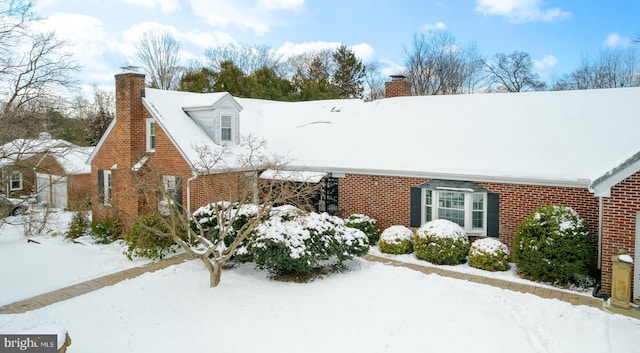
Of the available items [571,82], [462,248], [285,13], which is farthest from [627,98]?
[571,82]

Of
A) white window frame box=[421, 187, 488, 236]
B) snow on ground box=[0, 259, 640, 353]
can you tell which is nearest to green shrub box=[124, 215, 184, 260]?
snow on ground box=[0, 259, 640, 353]

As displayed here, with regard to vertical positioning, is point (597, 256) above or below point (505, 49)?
below

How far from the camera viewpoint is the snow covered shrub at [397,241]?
1365 cm

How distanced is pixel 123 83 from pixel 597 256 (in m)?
17.4

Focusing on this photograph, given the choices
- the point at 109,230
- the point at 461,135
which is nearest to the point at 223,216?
the point at 109,230

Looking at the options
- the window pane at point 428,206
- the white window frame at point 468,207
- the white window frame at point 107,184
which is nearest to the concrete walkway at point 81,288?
the white window frame at point 107,184

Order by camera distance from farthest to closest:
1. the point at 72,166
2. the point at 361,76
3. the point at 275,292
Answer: the point at 361,76
the point at 72,166
the point at 275,292

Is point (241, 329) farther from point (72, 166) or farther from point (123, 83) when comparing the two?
point (72, 166)

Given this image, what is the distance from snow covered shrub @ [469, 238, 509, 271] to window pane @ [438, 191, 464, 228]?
5.71 feet

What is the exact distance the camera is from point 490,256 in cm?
1204

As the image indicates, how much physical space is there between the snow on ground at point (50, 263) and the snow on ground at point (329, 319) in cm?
222

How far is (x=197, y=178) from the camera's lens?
15906 millimetres

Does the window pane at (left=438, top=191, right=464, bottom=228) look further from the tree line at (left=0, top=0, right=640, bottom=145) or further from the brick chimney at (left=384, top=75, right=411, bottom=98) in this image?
the tree line at (left=0, top=0, right=640, bottom=145)

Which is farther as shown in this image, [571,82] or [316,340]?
[571,82]
